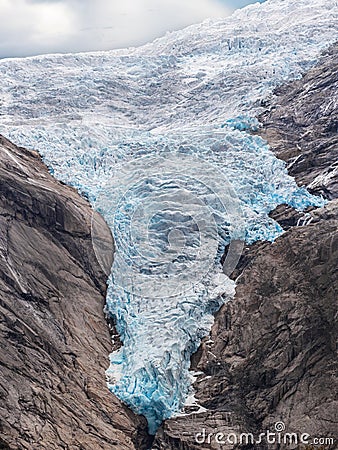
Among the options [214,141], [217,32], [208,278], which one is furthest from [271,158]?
[217,32]

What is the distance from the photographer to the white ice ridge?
1628 cm

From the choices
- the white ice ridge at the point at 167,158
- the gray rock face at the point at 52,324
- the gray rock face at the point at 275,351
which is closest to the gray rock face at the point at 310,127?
the white ice ridge at the point at 167,158

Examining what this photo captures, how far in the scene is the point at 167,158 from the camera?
22.6m

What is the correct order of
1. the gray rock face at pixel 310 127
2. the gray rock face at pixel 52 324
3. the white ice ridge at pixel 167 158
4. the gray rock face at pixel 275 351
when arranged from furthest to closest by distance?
1. the gray rock face at pixel 310 127
2. the white ice ridge at pixel 167 158
3. the gray rock face at pixel 275 351
4. the gray rock face at pixel 52 324

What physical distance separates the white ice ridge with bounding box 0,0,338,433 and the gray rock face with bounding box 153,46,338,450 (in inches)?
24.1

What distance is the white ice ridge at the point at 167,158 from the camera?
16281 millimetres

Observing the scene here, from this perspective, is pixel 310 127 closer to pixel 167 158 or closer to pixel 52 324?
pixel 167 158

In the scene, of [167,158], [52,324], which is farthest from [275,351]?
[167,158]

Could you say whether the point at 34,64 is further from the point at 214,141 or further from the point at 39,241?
the point at 39,241

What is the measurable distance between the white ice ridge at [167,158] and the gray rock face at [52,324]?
2.03ft

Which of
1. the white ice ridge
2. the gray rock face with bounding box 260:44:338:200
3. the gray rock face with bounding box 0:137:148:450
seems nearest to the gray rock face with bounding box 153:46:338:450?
the white ice ridge

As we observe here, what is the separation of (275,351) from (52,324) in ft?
19.4

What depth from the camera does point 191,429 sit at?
13734mm

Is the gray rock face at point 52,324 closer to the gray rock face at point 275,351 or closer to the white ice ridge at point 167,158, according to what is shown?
the white ice ridge at point 167,158
